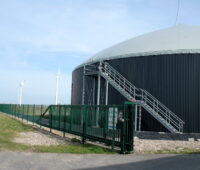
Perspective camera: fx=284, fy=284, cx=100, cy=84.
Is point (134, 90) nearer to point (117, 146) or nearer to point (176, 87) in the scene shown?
point (176, 87)

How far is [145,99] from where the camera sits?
20.3 metres

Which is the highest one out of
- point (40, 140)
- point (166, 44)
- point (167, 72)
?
point (166, 44)

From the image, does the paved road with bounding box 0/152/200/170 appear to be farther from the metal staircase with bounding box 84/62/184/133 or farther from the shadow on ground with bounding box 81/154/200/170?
the metal staircase with bounding box 84/62/184/133

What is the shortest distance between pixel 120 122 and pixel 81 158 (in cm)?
255

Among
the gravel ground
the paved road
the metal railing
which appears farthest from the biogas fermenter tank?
the paved road

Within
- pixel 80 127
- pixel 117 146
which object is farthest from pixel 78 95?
pixel 117 146

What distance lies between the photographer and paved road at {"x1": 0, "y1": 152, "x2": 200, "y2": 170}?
8.66m

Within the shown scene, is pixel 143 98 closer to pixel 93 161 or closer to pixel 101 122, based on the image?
pixel 101 122

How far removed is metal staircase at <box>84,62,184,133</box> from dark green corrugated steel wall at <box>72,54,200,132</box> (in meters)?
0.37

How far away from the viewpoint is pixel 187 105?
64.5 ft

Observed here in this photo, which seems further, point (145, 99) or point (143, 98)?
point (143, 98)

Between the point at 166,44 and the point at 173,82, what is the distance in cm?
348

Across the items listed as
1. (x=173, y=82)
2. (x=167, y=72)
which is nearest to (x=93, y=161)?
(x=173, y=82)

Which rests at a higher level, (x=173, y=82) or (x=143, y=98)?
(x=173, y=82)
